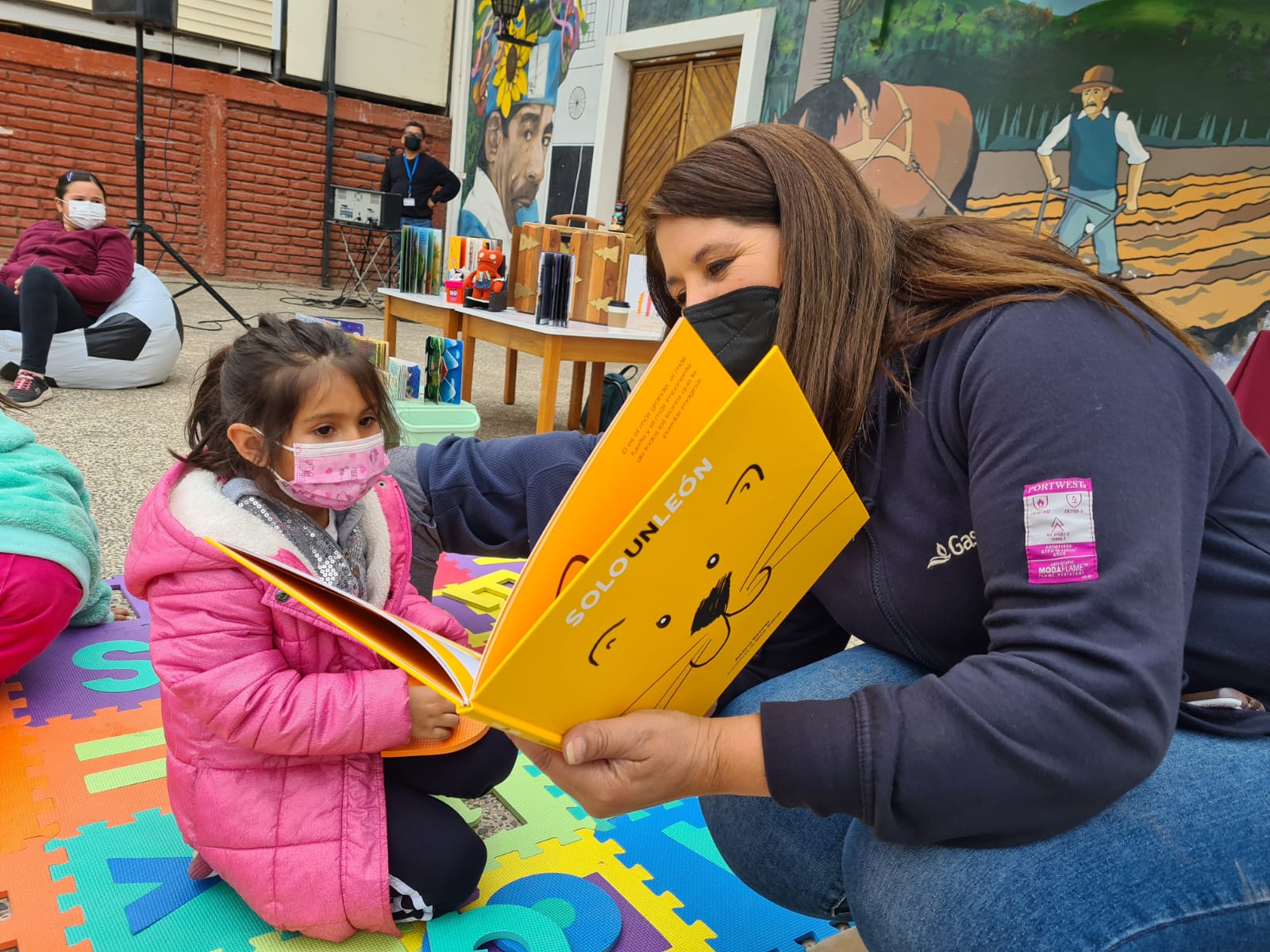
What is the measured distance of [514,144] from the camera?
8289 mm

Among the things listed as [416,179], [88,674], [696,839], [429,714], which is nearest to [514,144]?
[416,179]

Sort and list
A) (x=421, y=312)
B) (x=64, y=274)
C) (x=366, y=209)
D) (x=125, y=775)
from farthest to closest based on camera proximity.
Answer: (x=366, y=209) → (x=421, y=312) → (x=64, y=274) → (x=125, y=775)

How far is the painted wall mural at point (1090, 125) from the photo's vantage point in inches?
145

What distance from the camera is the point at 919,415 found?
0.87 m

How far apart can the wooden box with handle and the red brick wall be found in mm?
6220

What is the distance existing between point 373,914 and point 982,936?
780mm

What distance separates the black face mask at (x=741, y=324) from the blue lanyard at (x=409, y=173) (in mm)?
8195

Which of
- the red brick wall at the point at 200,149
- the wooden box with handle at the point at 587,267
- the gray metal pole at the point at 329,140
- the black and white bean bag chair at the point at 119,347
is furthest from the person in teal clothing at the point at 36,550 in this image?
the red brick wall at the point at 200,149

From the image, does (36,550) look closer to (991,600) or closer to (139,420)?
(991,600)

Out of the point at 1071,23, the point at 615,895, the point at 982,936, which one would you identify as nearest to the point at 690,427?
the point at 982,936

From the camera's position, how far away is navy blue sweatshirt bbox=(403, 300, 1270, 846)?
654 millimetres

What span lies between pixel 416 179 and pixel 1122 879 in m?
8.67

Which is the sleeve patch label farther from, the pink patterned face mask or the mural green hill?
the mural green hill

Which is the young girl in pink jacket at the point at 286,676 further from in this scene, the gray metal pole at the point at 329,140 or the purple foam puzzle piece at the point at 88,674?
the gray metal pole at the point at 329,140
